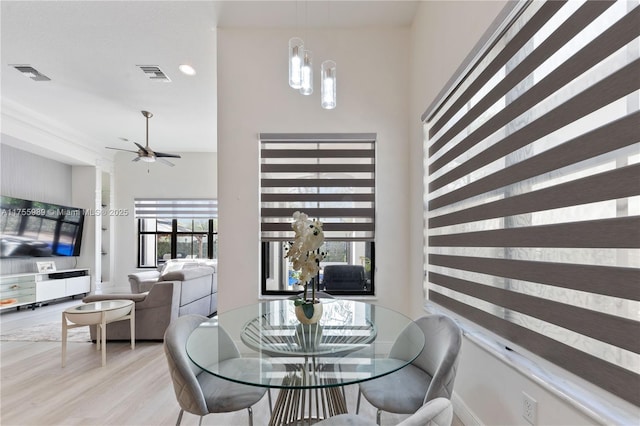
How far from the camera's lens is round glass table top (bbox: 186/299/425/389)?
1.10 meters

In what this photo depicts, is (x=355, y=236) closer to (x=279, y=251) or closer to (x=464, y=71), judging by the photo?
(x=279, y=251)

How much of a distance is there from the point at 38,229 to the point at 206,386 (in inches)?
237

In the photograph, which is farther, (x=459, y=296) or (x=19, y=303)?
(x=19, y=303)

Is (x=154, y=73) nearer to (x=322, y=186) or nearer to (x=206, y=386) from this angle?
(x=322, y=186)

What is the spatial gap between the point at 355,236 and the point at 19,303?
5.69 meters

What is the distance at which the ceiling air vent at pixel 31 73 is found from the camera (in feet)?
10.7

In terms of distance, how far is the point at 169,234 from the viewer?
680 centimetres

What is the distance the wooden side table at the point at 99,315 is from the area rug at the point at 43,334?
626 millimetres

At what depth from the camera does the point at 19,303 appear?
4609 mm

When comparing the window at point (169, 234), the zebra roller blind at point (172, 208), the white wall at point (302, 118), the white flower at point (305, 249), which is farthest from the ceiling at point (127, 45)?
the window at point (169, 234)

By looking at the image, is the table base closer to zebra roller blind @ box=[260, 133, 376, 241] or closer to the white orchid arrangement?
the white orchid arrangement

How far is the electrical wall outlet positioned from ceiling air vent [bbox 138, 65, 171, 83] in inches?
167

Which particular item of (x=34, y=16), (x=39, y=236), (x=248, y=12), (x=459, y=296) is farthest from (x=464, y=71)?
(x=39, y=236)

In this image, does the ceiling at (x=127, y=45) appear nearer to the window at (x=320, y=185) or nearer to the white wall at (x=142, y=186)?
the window at (x=320, y=185)
